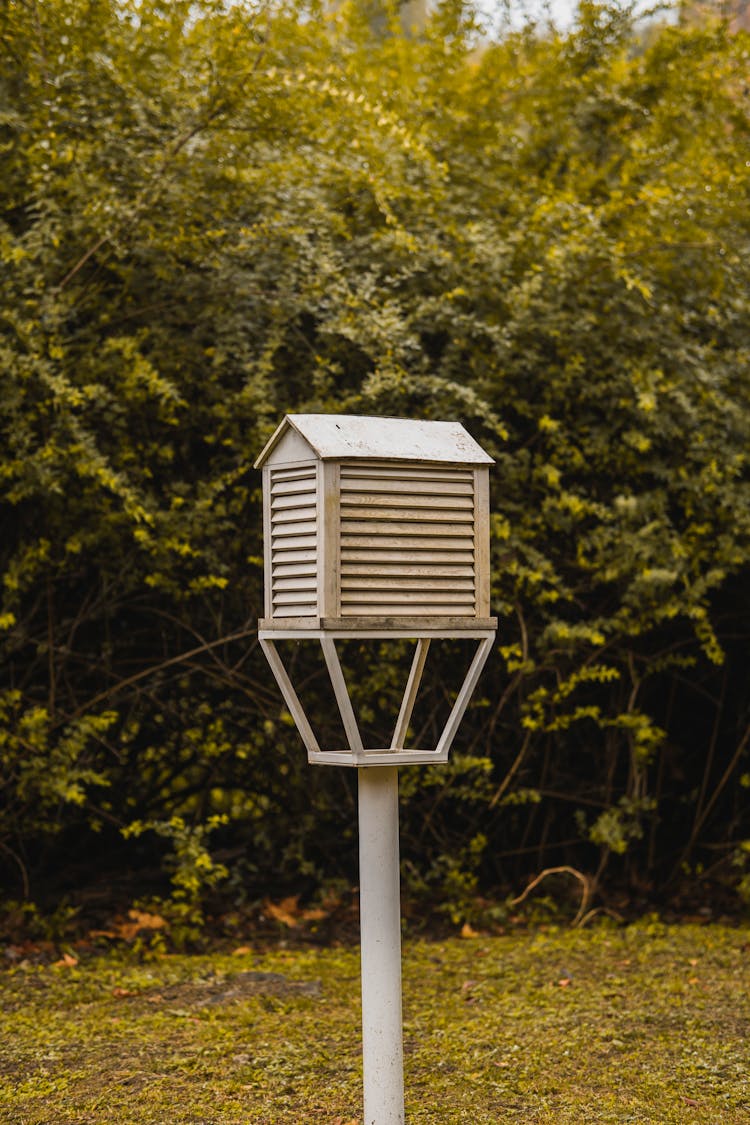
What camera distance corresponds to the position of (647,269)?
17.5 feet

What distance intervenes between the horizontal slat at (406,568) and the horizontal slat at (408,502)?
0.37 feet

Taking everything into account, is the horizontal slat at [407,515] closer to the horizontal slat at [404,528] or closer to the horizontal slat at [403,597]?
the horizontal slat at [404,528]

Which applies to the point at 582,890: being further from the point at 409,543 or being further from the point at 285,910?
the point at 409,543

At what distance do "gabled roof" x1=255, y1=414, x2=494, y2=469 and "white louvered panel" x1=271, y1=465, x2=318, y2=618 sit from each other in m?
0.09

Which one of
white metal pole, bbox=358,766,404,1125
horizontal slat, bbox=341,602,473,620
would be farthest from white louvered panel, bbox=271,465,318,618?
white metal pole, bbox=358,766,404,1125

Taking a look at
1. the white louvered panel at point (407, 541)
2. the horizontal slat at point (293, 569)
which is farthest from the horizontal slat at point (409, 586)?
the horizontal slat at point (293, 569)

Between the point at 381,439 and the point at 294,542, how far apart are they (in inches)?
12.5

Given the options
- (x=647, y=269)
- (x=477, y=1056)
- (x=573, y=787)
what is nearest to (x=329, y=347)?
(x=647, y=269)

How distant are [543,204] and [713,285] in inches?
37.8

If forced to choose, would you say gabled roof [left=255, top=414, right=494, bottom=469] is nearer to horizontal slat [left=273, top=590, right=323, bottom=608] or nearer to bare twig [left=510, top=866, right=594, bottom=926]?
horizontal slat [left=273, top=590, right=323, bottom=608]

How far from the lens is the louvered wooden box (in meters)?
2.64

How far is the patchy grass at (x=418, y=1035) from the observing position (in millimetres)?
3197

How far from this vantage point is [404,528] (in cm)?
273

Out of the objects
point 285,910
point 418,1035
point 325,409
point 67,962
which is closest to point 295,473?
point 418,1035
